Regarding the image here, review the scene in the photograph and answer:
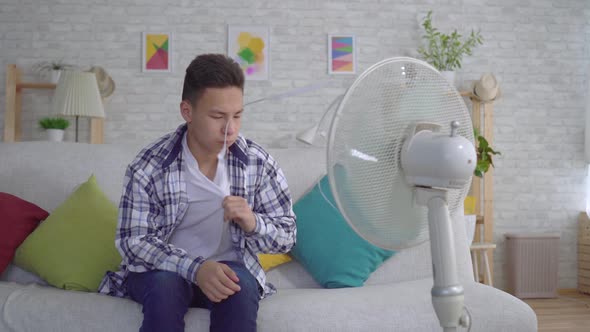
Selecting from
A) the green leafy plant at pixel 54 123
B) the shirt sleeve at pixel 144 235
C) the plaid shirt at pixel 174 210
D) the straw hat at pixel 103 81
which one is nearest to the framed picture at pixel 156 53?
the straw hat at pixel 103 81

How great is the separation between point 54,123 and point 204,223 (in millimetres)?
2774

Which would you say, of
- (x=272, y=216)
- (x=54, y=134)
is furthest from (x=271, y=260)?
(x=54, y=134)

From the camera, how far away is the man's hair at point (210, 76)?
1.66 metres

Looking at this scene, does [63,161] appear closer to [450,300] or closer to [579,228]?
[450,300]

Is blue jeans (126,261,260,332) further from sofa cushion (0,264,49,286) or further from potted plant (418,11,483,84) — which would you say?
potted plant (418,11,483,84)

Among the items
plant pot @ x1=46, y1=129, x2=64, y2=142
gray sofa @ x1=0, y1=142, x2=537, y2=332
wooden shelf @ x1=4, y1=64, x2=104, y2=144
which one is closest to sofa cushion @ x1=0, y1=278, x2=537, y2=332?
gray sofa @ x1=0, y1=142, x2=537, y2=332

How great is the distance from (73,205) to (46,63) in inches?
105

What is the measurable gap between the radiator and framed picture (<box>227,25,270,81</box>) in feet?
7.28

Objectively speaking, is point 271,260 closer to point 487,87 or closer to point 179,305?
point 179,305

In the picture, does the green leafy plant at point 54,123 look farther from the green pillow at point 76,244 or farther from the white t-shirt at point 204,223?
the white t-shirt at point 204,223

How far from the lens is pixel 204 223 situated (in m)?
1.75

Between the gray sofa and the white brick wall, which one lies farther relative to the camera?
the white brick wall

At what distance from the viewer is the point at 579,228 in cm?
470

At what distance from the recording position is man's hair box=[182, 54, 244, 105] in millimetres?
1661
